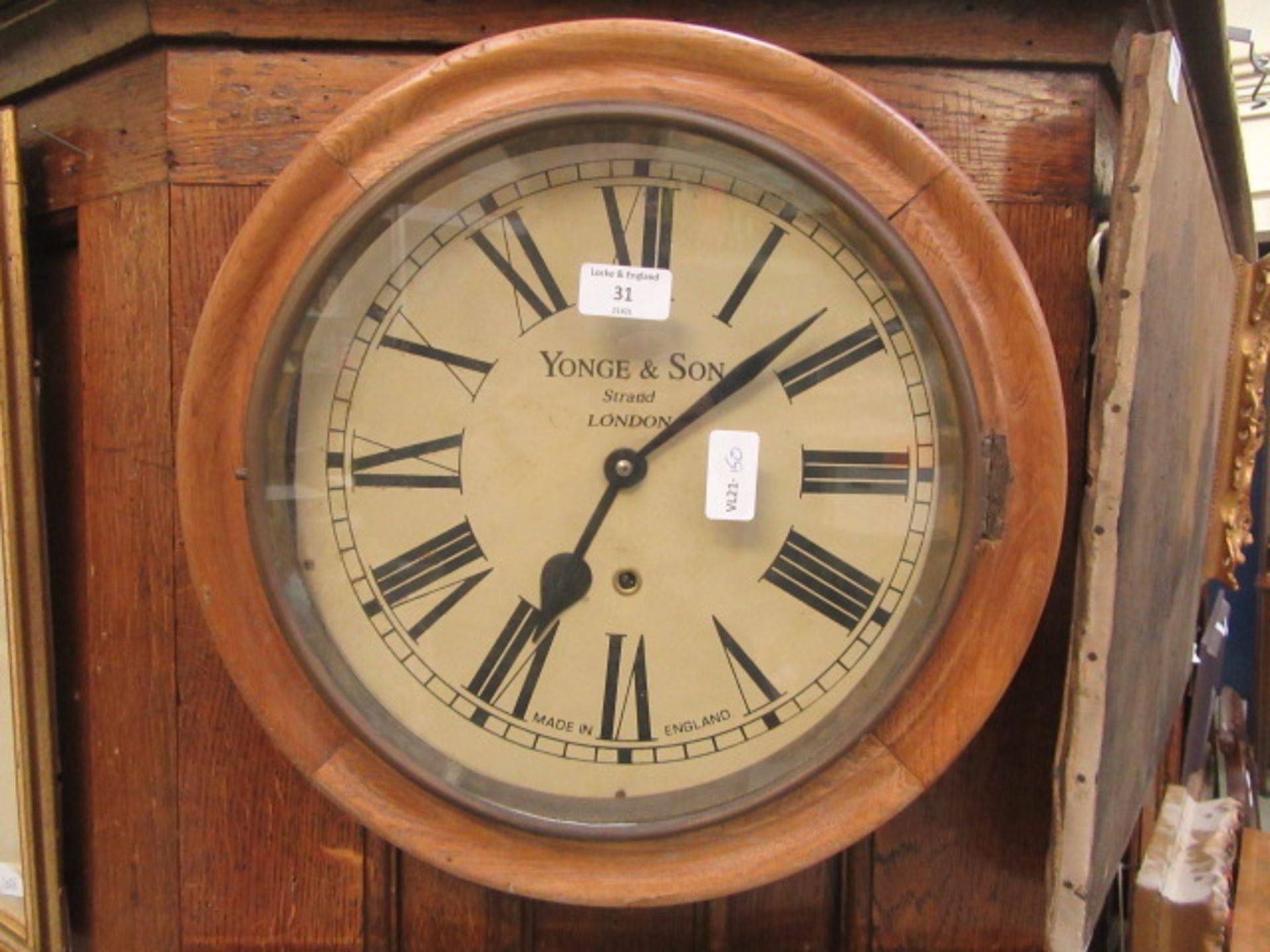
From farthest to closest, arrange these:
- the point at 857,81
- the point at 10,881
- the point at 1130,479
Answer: the point at 10,881 → the point at 857,81 → the point at 1130,479

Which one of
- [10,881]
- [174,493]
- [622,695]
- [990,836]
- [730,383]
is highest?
[730,383]

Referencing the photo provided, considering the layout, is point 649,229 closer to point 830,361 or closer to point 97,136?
point 830,361

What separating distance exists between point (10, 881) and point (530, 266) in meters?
0.76

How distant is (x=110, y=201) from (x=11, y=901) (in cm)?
65

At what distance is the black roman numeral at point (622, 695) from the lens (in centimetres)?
66

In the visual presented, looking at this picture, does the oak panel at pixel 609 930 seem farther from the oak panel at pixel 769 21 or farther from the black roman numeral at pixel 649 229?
the oak panel at pixel 769 21

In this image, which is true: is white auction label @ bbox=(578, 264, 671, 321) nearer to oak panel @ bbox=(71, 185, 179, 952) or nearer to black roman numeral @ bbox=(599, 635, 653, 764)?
black roman numeral @ bbox=(599, 635, 653, 764)

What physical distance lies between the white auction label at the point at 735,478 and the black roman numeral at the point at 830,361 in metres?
0.05

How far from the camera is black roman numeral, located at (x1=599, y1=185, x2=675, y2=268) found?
2.11 feet

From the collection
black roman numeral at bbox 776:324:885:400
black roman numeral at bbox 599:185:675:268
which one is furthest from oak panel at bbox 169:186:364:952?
black roman numeral at bbox 776:324:885:400

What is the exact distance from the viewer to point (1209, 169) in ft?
3.19

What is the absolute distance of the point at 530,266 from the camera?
2.13ft

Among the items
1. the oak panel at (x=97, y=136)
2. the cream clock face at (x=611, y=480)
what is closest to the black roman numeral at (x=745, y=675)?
the cream clock face at (x=611, y=480)

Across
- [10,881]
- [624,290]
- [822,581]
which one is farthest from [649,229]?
[10,881]
